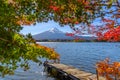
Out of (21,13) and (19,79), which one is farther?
(19,79)

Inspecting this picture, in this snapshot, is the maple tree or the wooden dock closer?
the maple tree

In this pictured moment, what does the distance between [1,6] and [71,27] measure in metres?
5.32

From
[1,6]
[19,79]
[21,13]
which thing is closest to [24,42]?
[1,6]

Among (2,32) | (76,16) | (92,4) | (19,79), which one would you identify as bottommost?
(19,79)

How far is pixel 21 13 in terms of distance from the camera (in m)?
8.73

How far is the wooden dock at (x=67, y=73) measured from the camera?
2627 cm

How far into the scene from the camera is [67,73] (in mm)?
31000

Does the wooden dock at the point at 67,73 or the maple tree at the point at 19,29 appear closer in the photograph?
the maple tree at the point at 19,29

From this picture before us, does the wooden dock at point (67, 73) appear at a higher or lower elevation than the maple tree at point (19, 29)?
lower

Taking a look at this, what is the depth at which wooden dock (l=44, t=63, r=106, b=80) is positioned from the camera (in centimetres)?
2627

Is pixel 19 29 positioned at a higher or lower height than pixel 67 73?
higher

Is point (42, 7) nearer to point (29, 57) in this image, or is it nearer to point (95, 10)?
point (29, 57)

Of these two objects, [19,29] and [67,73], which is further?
[67,73]

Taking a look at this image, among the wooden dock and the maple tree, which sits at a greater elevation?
the maple tree
